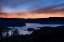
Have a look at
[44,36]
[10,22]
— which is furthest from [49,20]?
[10,22]

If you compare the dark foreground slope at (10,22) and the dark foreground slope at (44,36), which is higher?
the dark foreground slope at (10,22)

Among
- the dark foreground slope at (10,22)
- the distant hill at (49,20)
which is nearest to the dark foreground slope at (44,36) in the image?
the distant hill at (49,20)

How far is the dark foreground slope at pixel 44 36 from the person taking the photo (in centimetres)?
242

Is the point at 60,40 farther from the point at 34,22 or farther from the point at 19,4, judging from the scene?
the point at 19,4

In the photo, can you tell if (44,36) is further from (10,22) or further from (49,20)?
(10,22)

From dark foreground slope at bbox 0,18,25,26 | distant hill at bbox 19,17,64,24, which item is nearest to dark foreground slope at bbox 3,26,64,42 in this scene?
distant hill at bbox 19,17,64,24

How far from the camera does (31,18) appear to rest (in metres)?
2.47

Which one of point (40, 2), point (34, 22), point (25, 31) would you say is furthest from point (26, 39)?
point (40, 2)

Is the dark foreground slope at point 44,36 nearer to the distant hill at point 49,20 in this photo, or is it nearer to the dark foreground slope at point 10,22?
the distant hill at point 49,20

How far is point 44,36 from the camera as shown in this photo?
8.00ft

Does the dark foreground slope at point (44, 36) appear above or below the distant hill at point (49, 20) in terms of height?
below

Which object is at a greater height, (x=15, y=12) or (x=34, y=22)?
(x=15, y=12)

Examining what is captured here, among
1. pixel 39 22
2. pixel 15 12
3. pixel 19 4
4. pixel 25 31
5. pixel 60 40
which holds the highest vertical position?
pixel 19 4

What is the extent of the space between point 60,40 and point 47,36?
0.26 m
